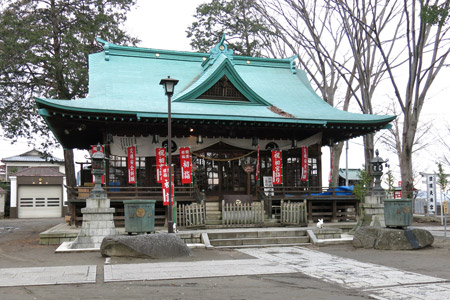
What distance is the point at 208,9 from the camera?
3084 centimetres

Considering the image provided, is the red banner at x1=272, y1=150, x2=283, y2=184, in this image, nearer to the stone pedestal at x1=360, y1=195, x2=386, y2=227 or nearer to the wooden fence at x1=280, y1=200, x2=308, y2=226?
the wooden fence at x1=280, y1=200, x2=308, y2=226

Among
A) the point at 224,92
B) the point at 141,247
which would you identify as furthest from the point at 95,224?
the point at 224,92

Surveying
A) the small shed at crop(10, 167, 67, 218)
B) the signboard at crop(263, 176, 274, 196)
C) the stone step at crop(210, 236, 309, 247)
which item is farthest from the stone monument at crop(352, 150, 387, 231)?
the small shed at crop(10, 167, 67, 218)

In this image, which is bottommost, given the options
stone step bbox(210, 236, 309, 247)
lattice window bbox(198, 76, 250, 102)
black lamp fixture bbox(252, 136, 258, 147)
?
stone step bbox(210, 236, 309, 247)

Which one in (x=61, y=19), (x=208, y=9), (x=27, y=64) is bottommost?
(x=27, y=64)

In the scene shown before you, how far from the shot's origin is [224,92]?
64.5 ft

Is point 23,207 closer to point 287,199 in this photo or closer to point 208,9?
point 208,9

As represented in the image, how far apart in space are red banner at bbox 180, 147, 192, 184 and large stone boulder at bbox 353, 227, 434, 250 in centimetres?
709

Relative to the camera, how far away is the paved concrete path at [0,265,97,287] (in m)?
7.82

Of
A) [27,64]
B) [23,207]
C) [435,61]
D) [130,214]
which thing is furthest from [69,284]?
[23,207]

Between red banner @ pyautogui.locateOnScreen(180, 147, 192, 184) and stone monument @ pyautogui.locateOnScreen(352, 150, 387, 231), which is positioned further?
red banner @ pyautogui.locateOnScreen(180, 147, 192, 184)

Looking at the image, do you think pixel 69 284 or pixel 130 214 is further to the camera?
pixel 130 214

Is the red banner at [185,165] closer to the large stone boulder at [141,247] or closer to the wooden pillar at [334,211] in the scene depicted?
the wooden pillar at [334,211]

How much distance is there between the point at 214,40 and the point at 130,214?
880 inches
